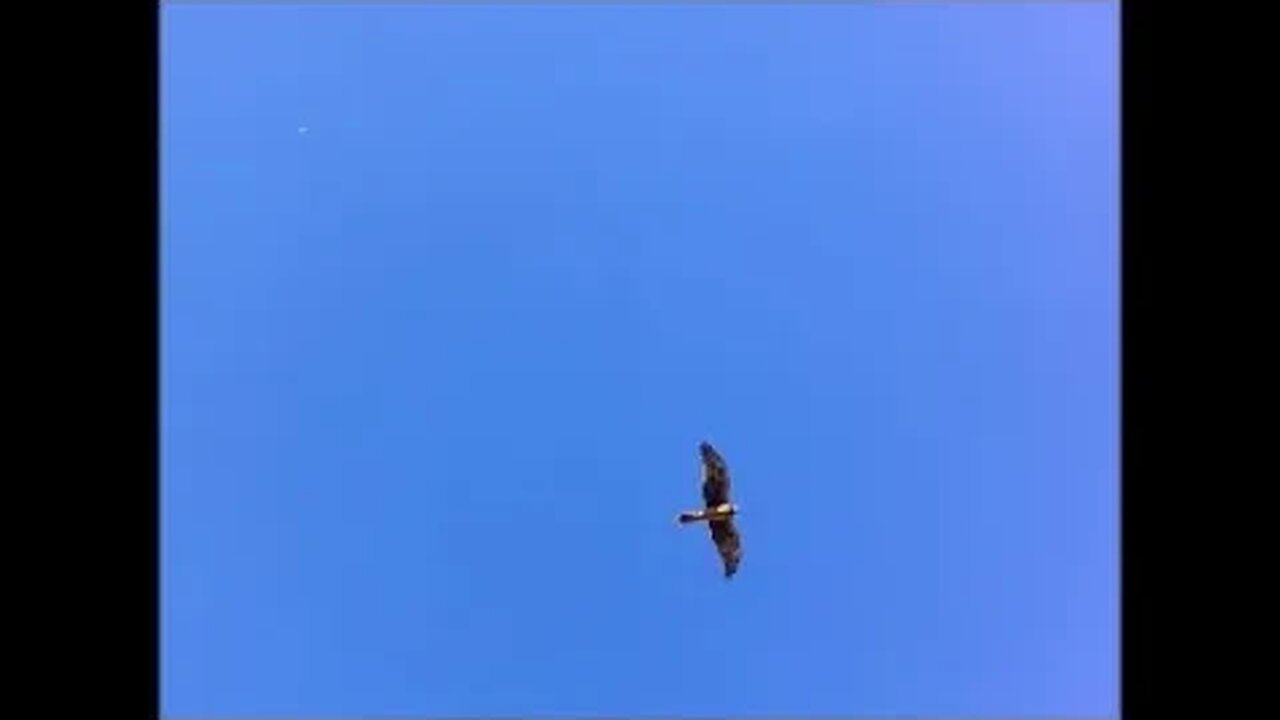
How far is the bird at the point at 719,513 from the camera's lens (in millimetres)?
29453

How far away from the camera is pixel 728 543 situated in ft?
100

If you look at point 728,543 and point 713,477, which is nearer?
point 713,477

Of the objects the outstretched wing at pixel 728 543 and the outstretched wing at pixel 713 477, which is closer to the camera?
the outstretched wing at pixel 713 477

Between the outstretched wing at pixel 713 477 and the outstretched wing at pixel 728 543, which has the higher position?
the outstretched wing at pixel 713 477

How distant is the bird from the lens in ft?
96.6

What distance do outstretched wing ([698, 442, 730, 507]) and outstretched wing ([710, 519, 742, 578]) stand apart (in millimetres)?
668

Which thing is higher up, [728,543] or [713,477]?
[713,477]

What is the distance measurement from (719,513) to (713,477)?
1131 mm
